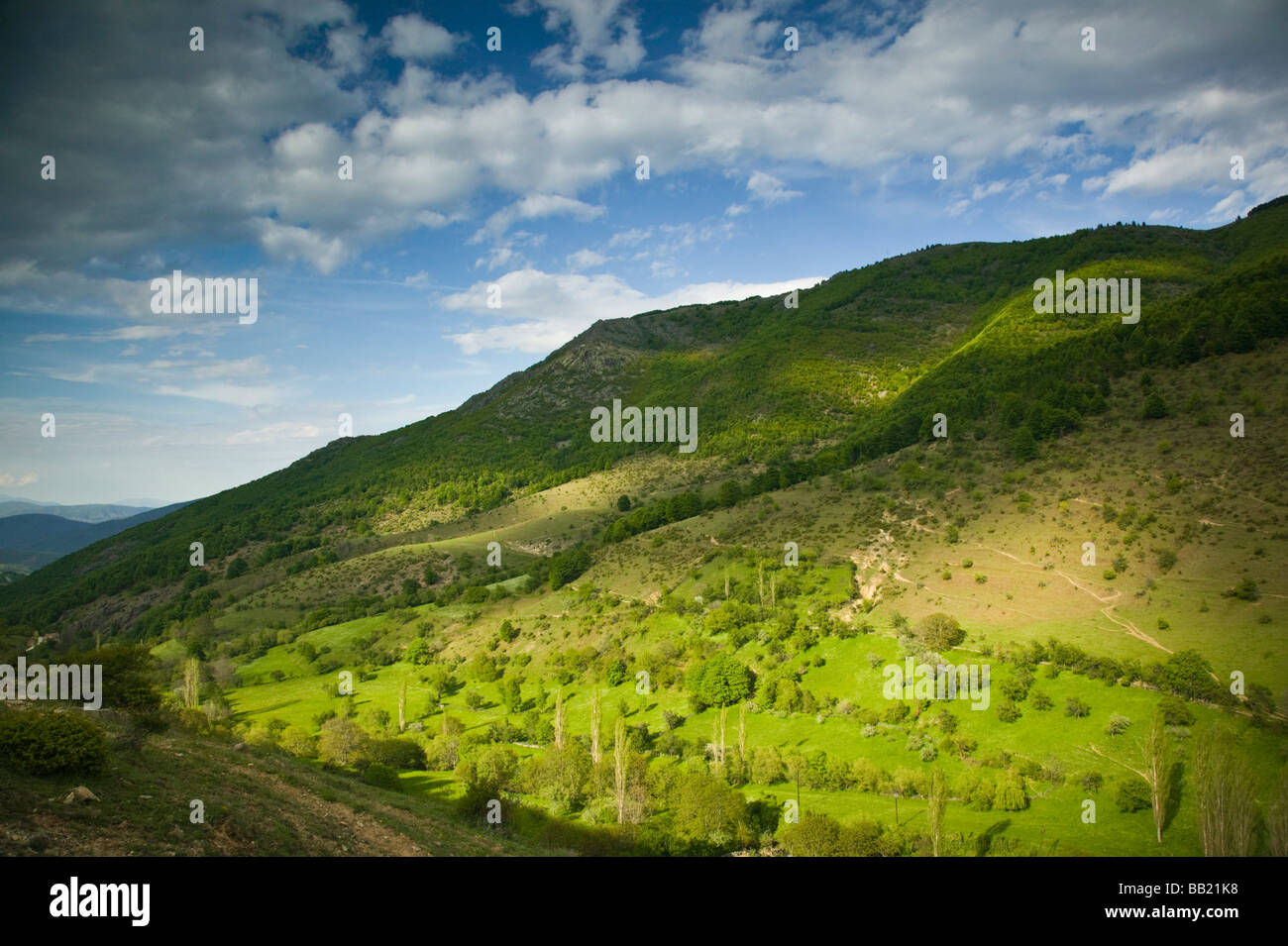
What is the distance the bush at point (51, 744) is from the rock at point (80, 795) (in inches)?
62.4

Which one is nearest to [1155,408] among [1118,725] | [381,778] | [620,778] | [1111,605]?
[1111,605]

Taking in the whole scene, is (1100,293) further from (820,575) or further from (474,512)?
(474,512)

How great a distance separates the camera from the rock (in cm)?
1351

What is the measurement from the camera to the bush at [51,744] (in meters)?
14.6

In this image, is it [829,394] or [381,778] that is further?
[829,394]

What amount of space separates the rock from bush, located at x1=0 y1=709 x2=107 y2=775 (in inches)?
62.4

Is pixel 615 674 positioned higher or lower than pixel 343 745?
higher

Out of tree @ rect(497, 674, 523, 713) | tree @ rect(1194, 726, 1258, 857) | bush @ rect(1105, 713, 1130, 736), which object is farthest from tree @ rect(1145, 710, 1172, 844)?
tree @ rect(497, 674, 523, 713)

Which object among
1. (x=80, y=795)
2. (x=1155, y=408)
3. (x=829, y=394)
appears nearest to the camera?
(x=80, y=795)

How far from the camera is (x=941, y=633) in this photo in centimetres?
4888

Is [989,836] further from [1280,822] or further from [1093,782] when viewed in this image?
[1280,822]

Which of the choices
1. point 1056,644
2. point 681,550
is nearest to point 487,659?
point 681,550

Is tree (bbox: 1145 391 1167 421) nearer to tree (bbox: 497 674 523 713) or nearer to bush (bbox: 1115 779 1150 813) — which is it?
bush (bbox: 1115 779 1150 813)

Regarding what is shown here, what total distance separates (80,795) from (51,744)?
2.22 metres
